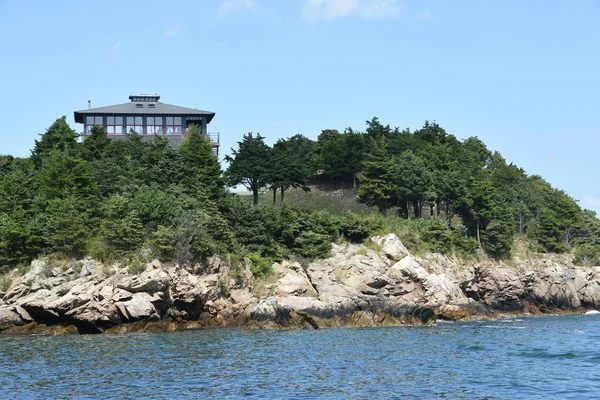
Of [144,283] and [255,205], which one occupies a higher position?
[255,205]

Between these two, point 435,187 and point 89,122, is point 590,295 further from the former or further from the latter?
point 89,122

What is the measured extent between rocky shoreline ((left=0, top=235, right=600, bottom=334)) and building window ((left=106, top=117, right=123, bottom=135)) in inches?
1193

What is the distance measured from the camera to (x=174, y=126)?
3182 inches

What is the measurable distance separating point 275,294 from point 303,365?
24362 millimetres

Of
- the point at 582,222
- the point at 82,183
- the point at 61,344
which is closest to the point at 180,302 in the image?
the point at 61,344

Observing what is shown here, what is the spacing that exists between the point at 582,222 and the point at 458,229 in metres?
20.2

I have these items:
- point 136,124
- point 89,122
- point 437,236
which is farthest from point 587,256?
point 89,122

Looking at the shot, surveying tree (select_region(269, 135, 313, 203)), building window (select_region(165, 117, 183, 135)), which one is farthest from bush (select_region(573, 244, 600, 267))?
building window (select_region(165, 117, 183, 135))

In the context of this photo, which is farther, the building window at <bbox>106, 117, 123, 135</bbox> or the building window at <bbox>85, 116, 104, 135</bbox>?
the building window at <bbox>106, 117, 123, 135</bbox>

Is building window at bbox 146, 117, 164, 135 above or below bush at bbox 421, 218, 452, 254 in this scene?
above

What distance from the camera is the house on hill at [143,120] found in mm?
79750

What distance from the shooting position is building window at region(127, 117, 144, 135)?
8031 cm

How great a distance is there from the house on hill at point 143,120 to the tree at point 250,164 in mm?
3165

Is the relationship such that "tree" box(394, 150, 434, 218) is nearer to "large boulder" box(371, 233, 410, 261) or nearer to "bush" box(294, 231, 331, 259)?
"large boulder" box(371, 233, 410, 261)
